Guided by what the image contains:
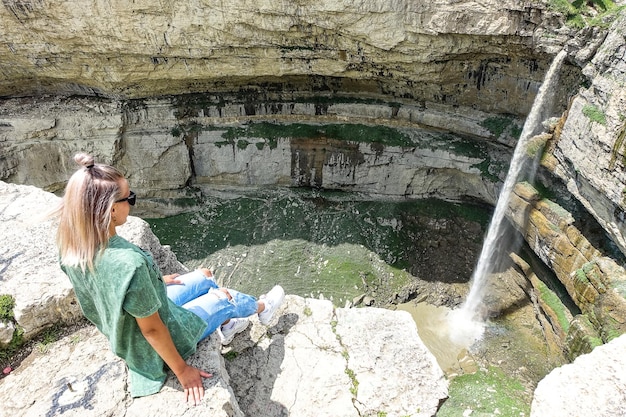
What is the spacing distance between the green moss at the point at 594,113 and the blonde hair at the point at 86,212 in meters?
7.93

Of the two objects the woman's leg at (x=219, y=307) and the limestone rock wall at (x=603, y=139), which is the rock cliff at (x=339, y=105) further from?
the woman's leg at (x=219, y=307)

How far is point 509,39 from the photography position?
9.25 metres

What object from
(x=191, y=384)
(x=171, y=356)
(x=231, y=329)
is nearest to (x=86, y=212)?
(x=171, y=356)

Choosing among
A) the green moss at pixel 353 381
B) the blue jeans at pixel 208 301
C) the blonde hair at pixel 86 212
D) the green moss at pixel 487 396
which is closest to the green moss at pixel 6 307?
the blue jeans at pixel 208 301

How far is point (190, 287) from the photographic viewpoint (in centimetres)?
329

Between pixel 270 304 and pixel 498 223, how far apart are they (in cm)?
859

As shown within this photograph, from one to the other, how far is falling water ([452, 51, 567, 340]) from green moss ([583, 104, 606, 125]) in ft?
6.40

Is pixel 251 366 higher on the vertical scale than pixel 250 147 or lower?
higher

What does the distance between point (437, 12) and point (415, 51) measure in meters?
1.22

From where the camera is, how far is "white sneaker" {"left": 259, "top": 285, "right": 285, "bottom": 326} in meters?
3.65

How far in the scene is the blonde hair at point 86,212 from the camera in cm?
203

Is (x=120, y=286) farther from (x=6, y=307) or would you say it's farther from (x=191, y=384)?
(x=6, y=307)

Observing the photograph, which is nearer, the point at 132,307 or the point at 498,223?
the point at 132,307

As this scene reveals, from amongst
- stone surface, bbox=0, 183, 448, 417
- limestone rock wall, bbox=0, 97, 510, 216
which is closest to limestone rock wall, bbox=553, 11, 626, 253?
limestone rock wall, bbox=0, 97, 510, 216
